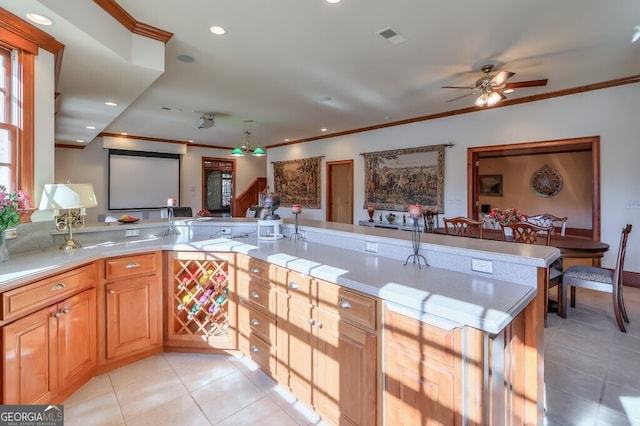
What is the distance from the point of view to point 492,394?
1.18 metres

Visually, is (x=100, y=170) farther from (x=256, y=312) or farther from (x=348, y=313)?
Result: (x=348, y=313)

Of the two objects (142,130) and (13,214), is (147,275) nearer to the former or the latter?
(13,214)

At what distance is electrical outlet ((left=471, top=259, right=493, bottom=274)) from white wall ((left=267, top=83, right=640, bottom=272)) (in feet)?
13.3

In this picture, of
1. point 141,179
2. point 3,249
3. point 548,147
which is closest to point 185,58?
point 3,249

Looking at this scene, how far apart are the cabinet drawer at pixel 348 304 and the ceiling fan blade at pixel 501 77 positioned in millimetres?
3191

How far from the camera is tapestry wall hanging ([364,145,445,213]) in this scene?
5.80 metres

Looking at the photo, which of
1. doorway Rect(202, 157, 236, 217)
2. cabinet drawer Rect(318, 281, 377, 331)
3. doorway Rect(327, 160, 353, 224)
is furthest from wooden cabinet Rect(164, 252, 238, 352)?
doorway Rect(202, 157, 236, 217)

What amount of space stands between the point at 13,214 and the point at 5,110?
80cm

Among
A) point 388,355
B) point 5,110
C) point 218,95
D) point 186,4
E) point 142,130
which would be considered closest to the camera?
point 388,355

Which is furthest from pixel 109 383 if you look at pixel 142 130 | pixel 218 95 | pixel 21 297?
pixel 142 130

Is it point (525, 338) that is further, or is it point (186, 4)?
point (186, 4)

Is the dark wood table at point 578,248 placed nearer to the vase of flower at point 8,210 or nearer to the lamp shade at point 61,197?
the lamp shade at point 61,197

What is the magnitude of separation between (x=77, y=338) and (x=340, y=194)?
6.78 metres

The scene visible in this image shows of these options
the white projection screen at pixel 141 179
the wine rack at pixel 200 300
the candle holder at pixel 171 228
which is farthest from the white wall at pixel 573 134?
the white projection screen at pixel 141 179
